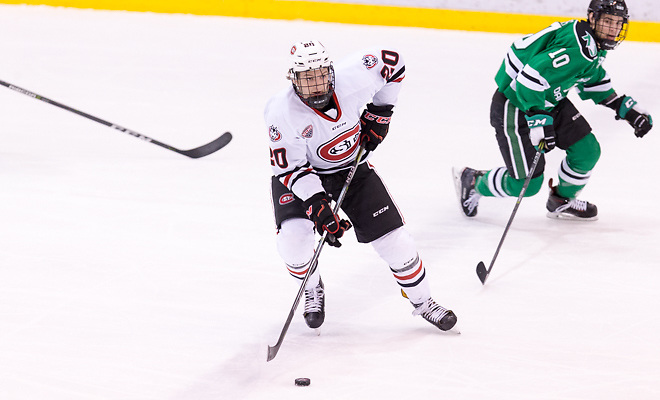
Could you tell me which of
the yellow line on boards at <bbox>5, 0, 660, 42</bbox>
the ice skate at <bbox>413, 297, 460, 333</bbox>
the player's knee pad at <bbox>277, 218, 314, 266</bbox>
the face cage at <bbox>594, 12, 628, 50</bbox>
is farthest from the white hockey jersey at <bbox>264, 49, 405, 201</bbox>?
the yellow line on boards at <bbox>5, 0, 660, 42</bbox>

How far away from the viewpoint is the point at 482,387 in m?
2.46

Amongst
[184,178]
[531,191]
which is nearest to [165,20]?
[184,178]

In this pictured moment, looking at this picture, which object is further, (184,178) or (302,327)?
(184,178)

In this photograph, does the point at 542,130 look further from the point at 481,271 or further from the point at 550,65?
the point at 481,271

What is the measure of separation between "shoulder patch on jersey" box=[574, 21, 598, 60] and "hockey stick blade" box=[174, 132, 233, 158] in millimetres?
2126

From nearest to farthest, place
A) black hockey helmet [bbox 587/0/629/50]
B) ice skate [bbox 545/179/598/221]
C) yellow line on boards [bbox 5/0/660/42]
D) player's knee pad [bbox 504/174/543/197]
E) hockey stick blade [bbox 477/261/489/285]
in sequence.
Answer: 1. hockey stick blade [bbox 477/261/489/285]
2. black hockey helmet [bbox 587/0/629/50]
3. player's knee pad [bbox 504/174/543/197]
4. ice skate [bbox 545/179/598/221]
5. yellow line on boards [bbox 5/0/660/42]

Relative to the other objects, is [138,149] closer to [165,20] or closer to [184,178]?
[184,178]

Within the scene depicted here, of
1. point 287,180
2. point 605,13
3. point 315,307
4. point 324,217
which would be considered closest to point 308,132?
point 287,180

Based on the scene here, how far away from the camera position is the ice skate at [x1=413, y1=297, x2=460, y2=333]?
8.95 ft

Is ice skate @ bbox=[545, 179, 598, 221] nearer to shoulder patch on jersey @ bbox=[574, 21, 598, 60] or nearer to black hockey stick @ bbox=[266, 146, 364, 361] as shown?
shoulder patch on jersey @ bbox=[574, 21, 598, 60]

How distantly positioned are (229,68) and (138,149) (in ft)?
5.07

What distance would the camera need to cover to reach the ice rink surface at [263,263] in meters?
2.56

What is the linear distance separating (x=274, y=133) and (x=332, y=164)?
271mm

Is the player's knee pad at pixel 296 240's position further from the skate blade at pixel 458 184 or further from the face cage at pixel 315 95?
the skate blade at pixel 458 184
